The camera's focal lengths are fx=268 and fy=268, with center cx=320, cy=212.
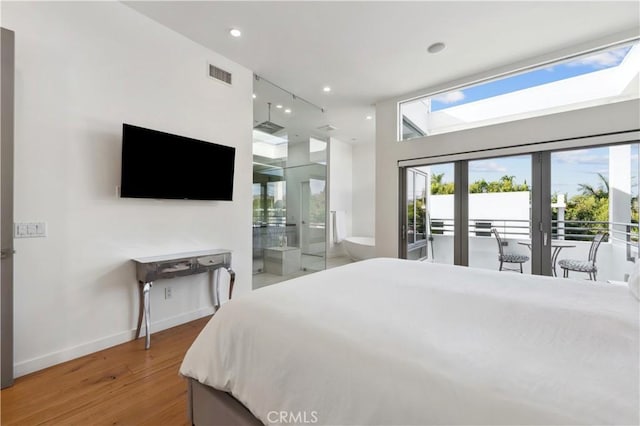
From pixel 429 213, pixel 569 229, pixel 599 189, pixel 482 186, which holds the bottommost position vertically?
pixel 569 229

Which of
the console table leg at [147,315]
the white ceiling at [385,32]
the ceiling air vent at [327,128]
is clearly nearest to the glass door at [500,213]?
the white ceiling at [385,32]

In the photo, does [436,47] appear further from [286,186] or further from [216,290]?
[216,290]

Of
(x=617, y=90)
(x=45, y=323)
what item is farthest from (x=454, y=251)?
(x=45, y=323)

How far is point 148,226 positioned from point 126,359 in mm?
1166

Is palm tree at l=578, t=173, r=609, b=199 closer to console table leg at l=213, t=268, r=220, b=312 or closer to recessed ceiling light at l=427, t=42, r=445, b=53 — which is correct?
recessed ceiling light at l=427, t=42, r=445, b=53

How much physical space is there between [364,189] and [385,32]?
15.1ft

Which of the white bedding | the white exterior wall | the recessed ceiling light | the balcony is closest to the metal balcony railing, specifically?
the balcony

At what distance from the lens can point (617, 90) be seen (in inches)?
113

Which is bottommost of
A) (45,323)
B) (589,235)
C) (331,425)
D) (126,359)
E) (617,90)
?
(126,359)

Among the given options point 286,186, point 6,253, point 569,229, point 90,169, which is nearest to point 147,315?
point 6,253

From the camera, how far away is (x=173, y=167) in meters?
2.73

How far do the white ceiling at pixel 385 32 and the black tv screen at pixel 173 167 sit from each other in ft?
3.83

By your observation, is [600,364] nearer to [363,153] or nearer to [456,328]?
[456,328]

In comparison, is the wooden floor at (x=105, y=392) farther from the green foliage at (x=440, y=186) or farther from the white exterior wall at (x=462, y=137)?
the green foliage at (x=440, y=186)
